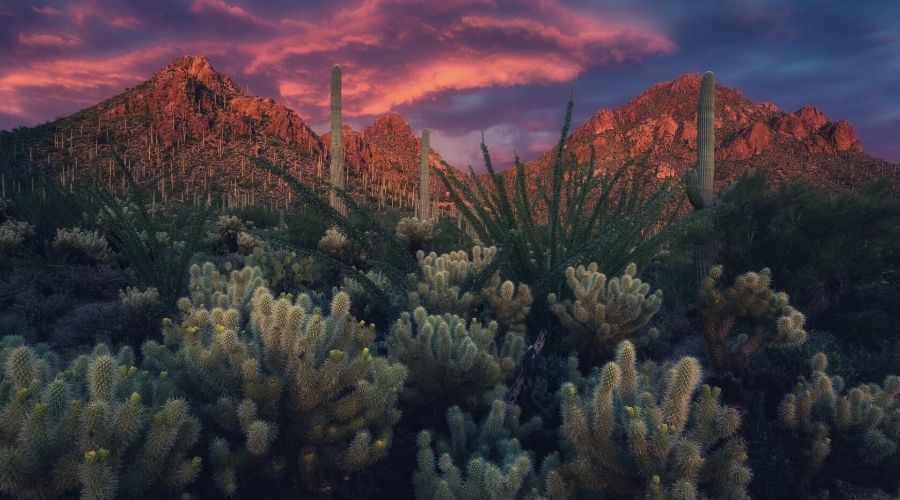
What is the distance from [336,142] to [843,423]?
10.6m

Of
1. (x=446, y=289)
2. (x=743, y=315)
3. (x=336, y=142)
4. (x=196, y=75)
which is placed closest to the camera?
(x=743, y=315)

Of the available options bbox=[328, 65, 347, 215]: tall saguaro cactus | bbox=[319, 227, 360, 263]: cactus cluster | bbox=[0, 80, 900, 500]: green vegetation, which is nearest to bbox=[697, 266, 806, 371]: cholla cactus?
bbox=[0, 80, 900, 500]: green vegetation

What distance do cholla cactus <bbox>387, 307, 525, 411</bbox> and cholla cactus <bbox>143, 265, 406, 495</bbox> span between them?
18.1 inches

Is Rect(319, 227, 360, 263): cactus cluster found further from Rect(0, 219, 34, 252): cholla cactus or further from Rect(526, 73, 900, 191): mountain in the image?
Rect(526, 73, 900, 191): mountain

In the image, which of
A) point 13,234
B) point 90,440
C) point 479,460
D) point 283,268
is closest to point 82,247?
point 13,234

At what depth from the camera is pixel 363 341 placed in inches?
111

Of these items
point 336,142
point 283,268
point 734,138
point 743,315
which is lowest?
point 283,268

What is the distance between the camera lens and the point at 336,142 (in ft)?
39.0

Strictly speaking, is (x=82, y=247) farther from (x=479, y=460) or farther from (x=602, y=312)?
(x=479, y=460)

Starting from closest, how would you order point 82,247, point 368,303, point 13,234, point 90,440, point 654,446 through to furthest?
point 90,440 < point 654,446 < point 368,303 < point 82,247 < point 13,234

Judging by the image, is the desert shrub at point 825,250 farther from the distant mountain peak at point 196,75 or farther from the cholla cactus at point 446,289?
the distant mountain peak at point 196,75

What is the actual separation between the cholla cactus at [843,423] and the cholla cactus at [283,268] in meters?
4.33

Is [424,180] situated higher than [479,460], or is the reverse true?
[424,180]

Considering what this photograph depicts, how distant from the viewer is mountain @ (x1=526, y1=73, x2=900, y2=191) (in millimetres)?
35656
